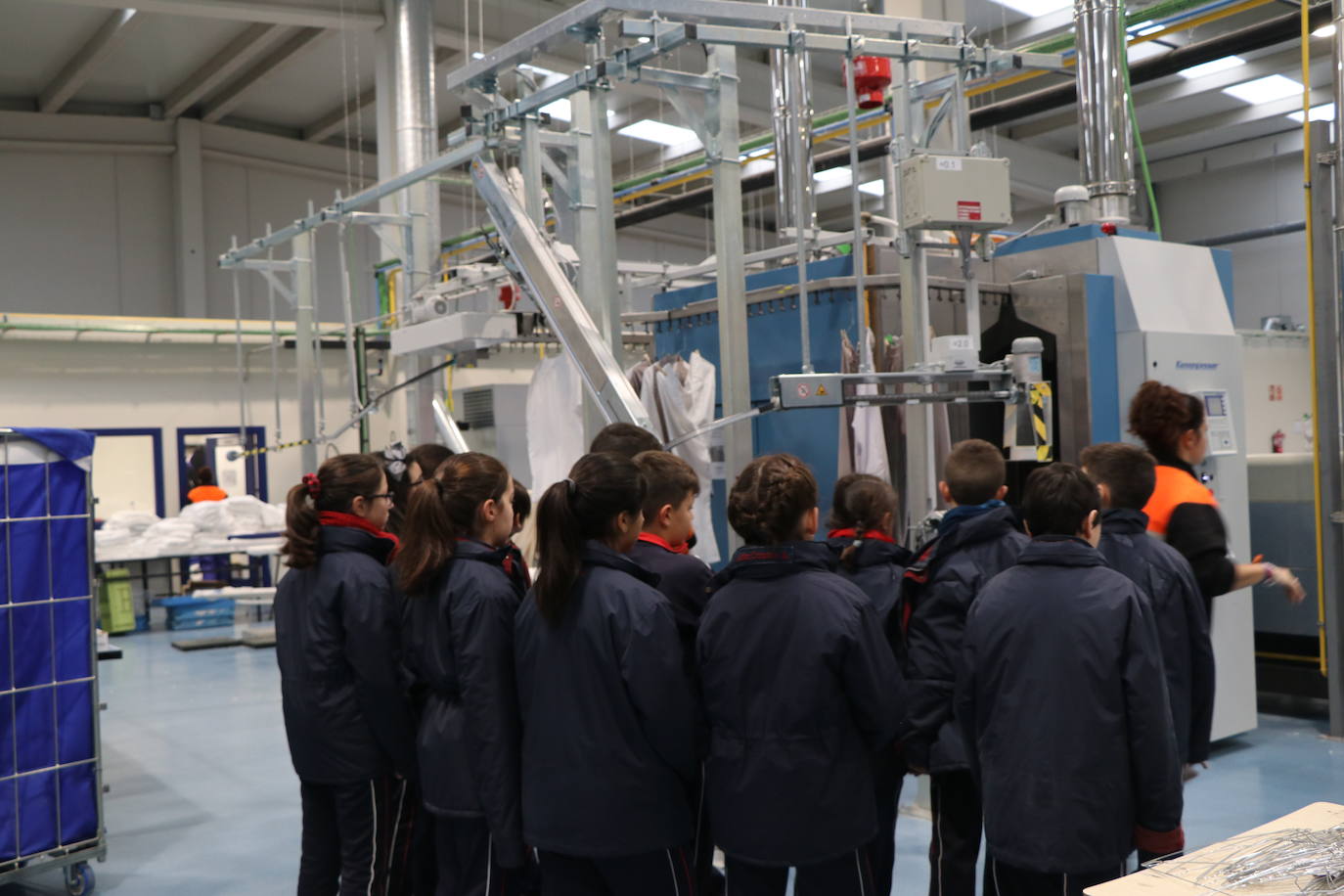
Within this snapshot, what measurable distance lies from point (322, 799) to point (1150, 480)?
2.34 metres

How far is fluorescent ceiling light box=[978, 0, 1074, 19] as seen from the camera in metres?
9.72

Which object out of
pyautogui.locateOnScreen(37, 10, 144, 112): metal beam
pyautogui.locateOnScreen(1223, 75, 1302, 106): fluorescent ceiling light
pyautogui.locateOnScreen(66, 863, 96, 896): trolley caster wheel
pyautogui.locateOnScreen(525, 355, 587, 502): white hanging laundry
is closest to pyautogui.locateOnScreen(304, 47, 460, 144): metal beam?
pyautogui.locateOnScreen(37, 10, 144, 112): metal beam

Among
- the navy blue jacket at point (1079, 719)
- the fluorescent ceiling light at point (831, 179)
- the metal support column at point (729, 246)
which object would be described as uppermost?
the fluorescent ceiling light at point (831, 179)

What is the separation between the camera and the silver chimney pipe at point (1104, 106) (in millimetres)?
5230

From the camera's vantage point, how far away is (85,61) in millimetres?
12227

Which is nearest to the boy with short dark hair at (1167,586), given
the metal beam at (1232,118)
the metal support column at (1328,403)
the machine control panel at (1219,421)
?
the machine control panel at (1219,421)

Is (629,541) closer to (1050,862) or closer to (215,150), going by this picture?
(1050,862)

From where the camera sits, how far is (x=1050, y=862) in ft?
7.72

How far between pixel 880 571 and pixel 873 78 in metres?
4.61

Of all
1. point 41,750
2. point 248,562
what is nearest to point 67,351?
point 248,562

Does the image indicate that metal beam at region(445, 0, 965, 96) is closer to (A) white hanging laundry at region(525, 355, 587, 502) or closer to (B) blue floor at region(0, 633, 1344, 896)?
(A) white hanging laundry at region(525, 355, 587, 502)

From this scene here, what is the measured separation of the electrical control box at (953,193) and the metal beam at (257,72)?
31.7 ft

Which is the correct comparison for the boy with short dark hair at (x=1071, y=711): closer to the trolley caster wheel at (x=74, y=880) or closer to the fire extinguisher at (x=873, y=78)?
the trolley caster wheel at (x=74, y=880)

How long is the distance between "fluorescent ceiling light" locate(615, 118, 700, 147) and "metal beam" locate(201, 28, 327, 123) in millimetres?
3296
